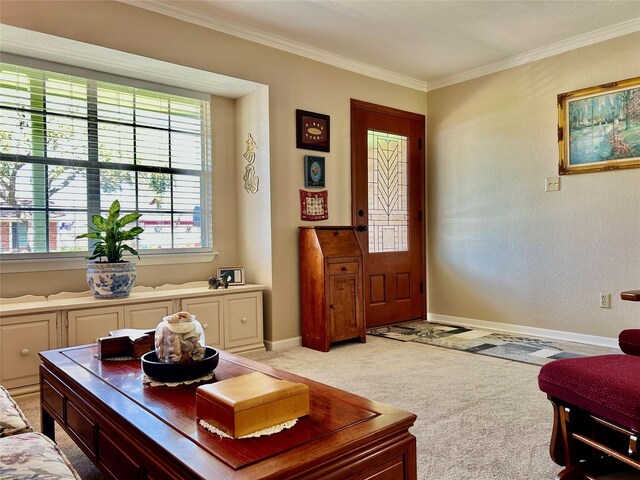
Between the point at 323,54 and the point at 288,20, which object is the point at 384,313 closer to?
the point at 323,54

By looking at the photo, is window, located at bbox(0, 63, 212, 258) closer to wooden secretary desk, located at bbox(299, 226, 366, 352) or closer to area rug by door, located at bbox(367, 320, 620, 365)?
wooden secretary desk, located at bbox(299, 226, 366, 352)

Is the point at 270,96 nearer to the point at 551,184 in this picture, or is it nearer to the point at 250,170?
the point at 250,170

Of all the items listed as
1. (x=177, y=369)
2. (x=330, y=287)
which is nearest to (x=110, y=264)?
(x=330, y=287)

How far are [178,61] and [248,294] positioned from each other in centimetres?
182

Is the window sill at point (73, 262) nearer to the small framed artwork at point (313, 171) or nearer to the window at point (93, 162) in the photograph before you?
the window at point (93, 162)

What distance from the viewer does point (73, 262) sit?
135 inches

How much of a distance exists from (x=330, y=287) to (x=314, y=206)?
30.6 inches

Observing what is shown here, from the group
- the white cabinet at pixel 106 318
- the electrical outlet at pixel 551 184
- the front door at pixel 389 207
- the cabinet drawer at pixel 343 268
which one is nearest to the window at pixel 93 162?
the white cabinet at pixel 106 318

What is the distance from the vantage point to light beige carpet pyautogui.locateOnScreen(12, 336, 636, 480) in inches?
76.0

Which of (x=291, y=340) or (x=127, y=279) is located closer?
(x=127, y=279)

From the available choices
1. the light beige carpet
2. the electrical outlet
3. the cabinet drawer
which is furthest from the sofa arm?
the electrical outlet

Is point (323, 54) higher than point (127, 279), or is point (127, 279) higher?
point (323, 54)

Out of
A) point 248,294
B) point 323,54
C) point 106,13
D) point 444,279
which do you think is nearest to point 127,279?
point 248,294

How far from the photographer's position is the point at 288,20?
143 inches
